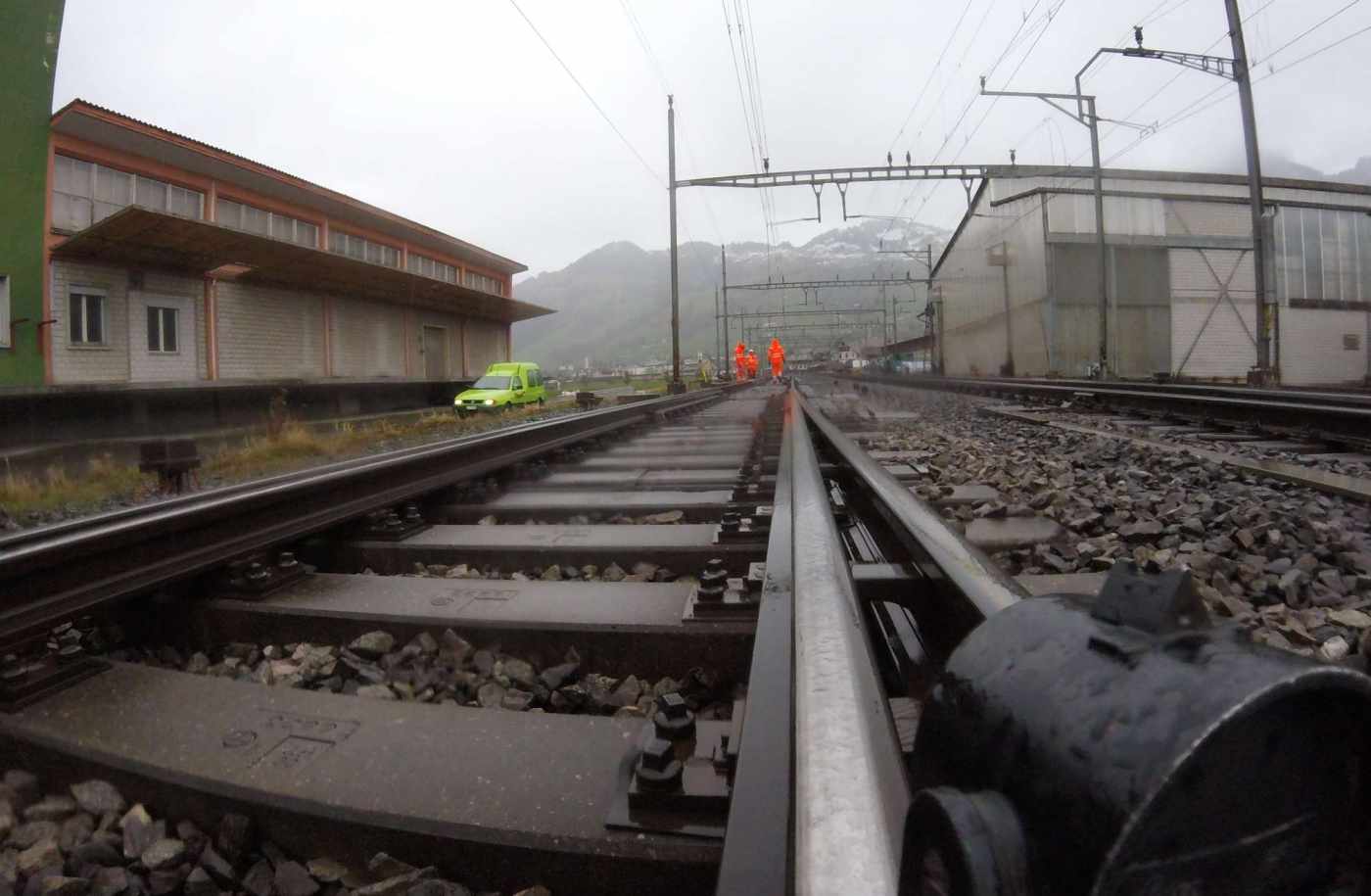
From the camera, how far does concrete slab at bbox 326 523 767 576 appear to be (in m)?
2.58

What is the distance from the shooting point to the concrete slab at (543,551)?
2584mm

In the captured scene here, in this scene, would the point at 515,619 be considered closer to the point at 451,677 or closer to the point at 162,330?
the point at 451,677

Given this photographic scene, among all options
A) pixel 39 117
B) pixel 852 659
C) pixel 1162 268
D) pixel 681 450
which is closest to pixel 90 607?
pixel 852 659

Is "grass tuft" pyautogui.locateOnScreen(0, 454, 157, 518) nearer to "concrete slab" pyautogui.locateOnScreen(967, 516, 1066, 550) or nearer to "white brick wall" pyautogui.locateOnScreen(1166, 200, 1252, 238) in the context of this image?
"concrete slab" pyautogui.locateOnScreen(967, 516, 1066, 550)

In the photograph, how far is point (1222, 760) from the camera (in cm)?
49

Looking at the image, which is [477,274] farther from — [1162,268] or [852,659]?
[852,659]

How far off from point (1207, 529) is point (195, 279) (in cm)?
2182

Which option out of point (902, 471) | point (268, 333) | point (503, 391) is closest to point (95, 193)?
point (268, 333)

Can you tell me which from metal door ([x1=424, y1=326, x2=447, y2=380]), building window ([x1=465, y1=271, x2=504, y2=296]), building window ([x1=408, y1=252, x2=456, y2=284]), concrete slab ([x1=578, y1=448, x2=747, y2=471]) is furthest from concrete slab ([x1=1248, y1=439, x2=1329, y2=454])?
building window ([x1=465, y1=271, x2=504, y2=296])

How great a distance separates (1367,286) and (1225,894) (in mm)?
38227

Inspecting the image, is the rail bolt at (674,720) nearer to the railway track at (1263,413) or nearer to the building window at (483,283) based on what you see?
the railway track at (1263,413)

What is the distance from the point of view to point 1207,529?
3.14 metres

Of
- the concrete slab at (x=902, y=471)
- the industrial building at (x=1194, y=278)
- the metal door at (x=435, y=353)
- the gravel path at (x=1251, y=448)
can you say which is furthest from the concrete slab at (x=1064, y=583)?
the metal door at (x=435, y=353)

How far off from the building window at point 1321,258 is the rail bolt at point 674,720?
34209 millimetres
